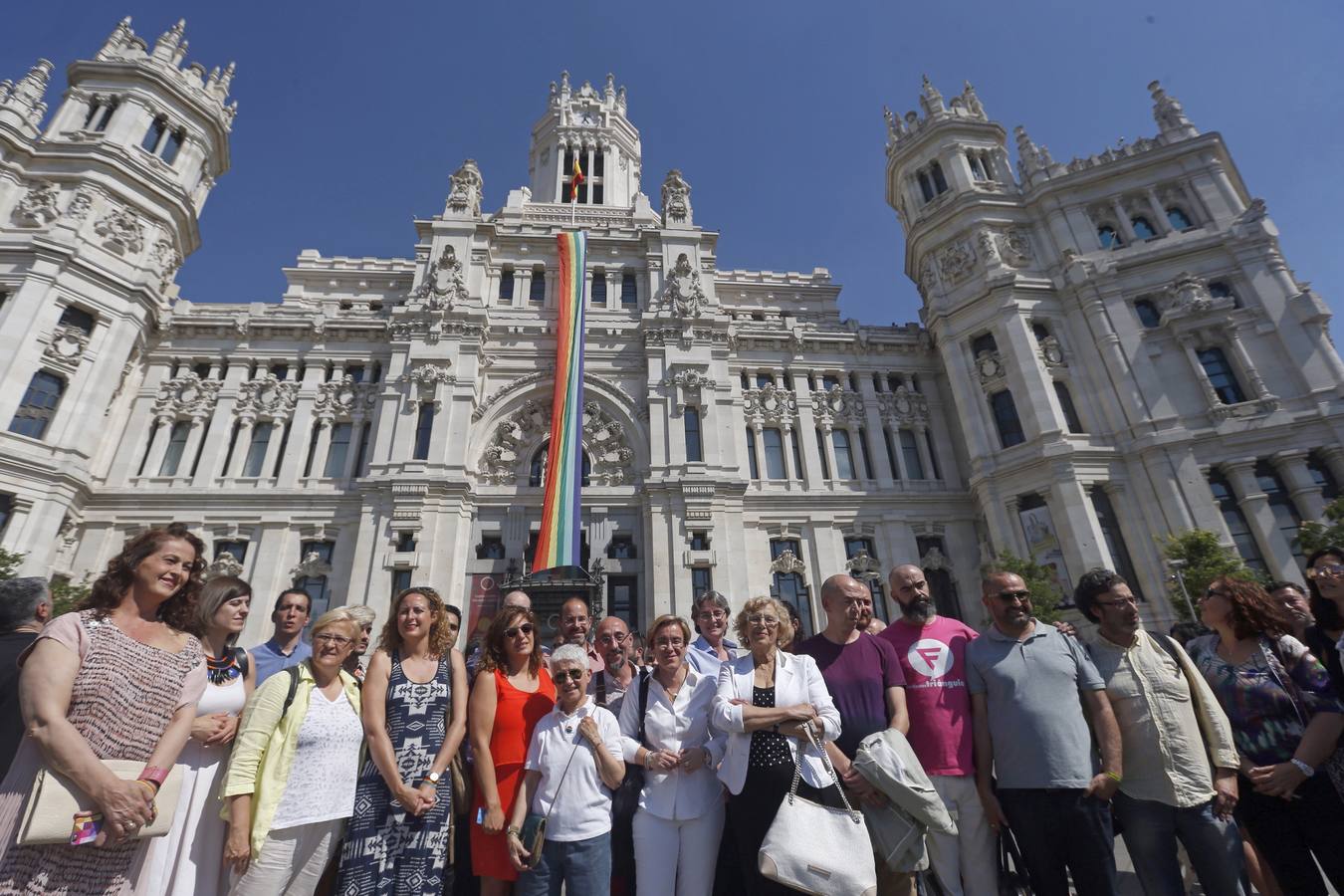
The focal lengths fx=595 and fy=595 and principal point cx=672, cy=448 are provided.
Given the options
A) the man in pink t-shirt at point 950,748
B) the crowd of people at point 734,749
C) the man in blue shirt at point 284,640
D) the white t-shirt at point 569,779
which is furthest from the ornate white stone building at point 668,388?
the white t-shirt at point 569,779

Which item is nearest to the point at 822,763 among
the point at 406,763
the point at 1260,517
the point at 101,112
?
the point at 406,763

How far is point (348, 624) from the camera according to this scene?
16.5ft

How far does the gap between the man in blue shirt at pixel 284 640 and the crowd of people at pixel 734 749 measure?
127cm

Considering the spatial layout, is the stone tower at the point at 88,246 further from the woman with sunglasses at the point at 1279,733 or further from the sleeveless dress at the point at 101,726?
the woman with sunglasses at the point at 1279,733

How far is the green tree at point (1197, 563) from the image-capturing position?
1739cm

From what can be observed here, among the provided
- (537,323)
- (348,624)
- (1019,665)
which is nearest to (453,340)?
(537,323)

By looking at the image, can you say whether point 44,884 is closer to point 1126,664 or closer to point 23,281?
point 1126,664

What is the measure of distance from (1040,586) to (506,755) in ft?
62.4

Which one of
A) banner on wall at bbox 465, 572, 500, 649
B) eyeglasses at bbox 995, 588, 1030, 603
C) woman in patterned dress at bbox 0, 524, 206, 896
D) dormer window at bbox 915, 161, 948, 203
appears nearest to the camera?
woman in patterned dress at bbox 0, 524, 206, 896

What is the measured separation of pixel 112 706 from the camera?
3623 millimetres

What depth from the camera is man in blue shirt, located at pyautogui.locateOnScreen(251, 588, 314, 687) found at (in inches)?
245

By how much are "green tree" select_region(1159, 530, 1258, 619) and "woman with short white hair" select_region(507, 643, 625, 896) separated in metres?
19.8

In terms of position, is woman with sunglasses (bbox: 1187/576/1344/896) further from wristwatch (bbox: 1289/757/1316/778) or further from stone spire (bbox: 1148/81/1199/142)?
stone spire (bbox: 1148/81/1199/142)

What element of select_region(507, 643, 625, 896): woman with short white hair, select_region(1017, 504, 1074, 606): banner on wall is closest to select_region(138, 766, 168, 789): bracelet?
select_region(507, 643, 625, 896): woman with short white hair
